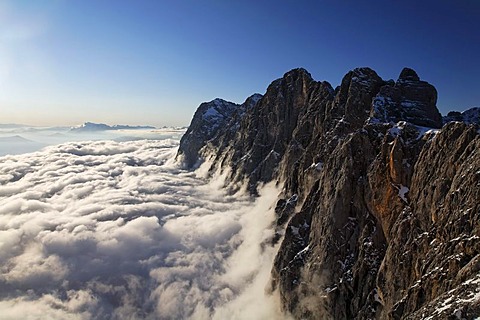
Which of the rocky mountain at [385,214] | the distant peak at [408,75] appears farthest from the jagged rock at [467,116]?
the distant peak at [408,75]

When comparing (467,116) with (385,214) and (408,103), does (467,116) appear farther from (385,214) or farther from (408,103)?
(385,214)

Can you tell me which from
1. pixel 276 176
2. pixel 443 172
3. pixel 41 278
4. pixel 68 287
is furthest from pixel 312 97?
pixel 41 278

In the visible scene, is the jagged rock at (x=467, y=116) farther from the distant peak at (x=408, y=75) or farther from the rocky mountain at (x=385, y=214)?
the distant peak at (x=408, y=75)

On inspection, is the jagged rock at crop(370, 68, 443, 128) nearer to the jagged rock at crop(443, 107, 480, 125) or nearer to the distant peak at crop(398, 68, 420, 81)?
the distant peak at crop(398, 68, 420, 81)

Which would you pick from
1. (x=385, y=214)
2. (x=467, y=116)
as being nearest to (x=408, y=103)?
(x=385, y=214)

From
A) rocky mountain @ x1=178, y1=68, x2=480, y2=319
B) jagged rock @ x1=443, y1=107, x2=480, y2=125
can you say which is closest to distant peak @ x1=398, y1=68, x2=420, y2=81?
rocky mountain @ x1=178, y1=68, x2=480, y2=319

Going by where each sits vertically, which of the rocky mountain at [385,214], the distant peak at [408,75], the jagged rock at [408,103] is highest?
the distant peak at [408,75]
